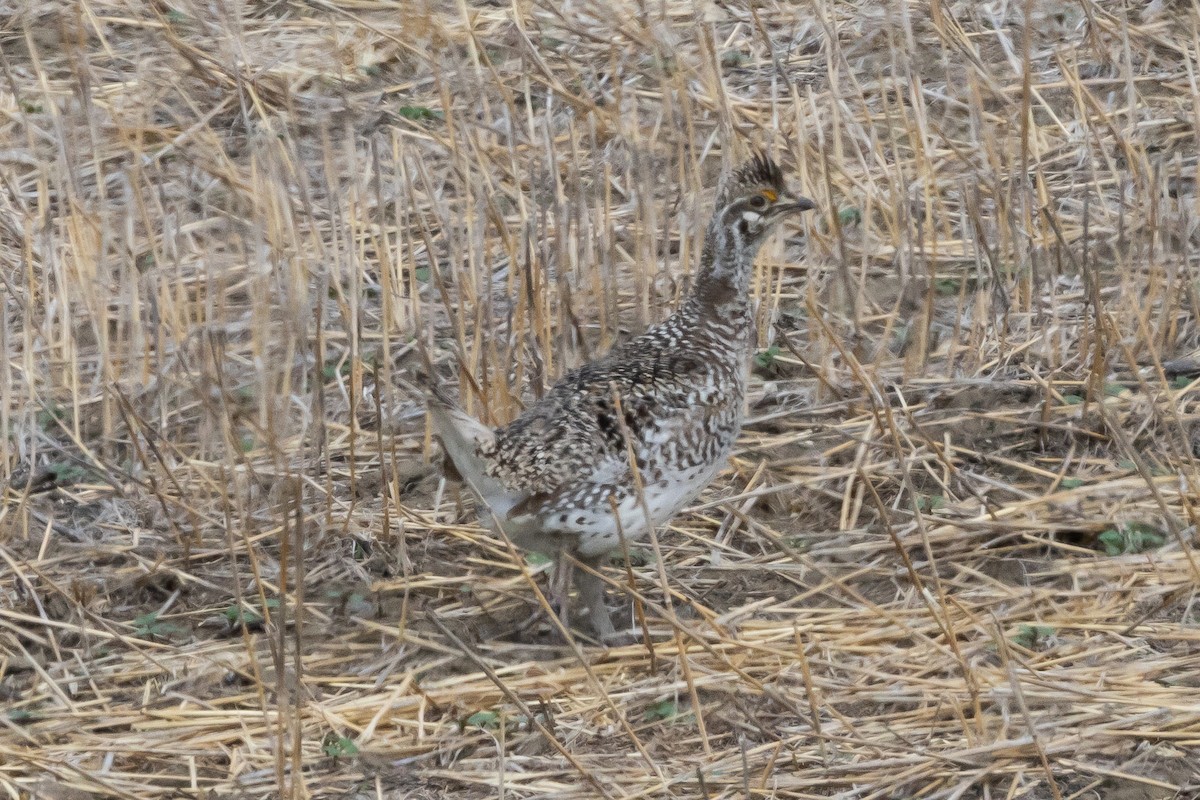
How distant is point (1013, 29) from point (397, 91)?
295 centimetres

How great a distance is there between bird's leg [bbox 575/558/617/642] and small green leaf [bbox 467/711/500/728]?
0.53 metres

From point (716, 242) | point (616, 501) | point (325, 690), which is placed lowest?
point (325, 690)

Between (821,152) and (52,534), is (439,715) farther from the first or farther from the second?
(821,152)

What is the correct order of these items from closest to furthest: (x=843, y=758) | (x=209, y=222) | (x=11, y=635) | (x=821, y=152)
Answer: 1. (x=843, y=758)
2. (x=11, y=635)
3. (x=821, y=152)
4. (x=209, y=222)

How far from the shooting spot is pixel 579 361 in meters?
5.39

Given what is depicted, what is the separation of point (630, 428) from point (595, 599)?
1.70 feet

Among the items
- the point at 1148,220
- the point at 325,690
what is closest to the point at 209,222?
the point at 325,690

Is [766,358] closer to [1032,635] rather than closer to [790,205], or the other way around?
[790,205]

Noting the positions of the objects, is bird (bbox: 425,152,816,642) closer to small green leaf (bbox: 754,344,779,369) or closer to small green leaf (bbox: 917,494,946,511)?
small green leaf (bbox: 917,494,946,511)

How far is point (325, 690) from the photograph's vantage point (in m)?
4.27

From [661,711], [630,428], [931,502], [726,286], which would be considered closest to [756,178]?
[726,286]

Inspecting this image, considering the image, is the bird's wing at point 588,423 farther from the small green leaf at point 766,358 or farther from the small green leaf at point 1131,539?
the small green leaf at point 766,358

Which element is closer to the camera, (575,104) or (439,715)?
(439,715)

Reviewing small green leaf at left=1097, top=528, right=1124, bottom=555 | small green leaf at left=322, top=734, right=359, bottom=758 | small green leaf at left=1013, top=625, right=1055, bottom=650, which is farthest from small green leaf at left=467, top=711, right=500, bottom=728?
small green leaf at left=1097, top=528, right=1124, bottom=555
